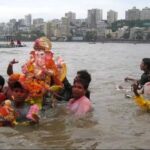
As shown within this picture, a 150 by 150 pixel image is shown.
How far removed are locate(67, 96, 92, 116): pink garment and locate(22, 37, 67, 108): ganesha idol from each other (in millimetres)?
566

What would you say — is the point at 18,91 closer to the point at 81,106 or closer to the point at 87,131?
the point at 87,131

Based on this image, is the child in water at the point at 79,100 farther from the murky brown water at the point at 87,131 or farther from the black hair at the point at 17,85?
the black hair at the point at 17,85

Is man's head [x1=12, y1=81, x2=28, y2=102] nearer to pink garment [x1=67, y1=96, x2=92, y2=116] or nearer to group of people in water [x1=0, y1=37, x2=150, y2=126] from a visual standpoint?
group of people in water [x1=0, y1=37, x2=150, y2=126]

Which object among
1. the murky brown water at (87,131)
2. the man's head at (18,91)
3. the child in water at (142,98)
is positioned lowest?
the murky brown water at (87,131)

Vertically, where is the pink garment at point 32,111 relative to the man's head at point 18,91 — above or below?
below

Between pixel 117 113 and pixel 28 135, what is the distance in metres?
2.73

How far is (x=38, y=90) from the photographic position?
23.8 feet

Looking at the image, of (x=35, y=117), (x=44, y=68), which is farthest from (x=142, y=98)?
(x=35, y=117)

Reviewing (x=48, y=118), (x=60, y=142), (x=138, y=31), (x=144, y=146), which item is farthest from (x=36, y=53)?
(x=138, y=31)

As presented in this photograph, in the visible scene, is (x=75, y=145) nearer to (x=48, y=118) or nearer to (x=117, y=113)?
(x=48, y=118)

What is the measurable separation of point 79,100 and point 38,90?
700 millimetres

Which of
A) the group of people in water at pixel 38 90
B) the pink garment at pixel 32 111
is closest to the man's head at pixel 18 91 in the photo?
the group of people in water at pixel 38 90

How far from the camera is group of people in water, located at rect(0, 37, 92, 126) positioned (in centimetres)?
623

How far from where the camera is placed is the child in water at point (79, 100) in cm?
738
